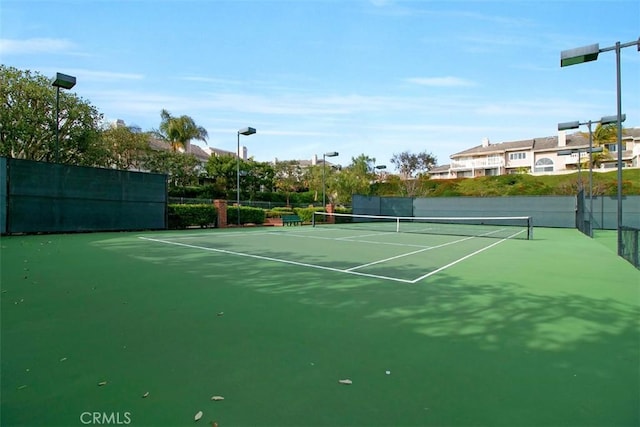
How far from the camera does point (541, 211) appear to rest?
25375mm

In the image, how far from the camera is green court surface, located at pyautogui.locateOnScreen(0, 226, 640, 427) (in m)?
2.21

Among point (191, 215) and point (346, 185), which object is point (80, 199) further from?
point (346, 185)

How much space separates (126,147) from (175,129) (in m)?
9.26

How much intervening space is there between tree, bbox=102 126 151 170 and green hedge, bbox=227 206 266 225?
14.1 meters

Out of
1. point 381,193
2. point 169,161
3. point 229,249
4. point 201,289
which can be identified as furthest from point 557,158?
point 201,289

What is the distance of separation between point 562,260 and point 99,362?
30.8 ft

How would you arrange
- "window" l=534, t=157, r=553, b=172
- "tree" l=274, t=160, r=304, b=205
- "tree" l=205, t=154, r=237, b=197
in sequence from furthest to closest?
"window" l=534, t=157, r=553, b=172 → "tree" l=274, t=160, r=304, b=205 → "tree" l=205, t=154, r=237, b=197

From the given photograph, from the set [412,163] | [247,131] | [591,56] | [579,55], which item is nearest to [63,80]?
[247,131]

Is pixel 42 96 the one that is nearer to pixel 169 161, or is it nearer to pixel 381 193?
pixel 169 161

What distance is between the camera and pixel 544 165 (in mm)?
54188

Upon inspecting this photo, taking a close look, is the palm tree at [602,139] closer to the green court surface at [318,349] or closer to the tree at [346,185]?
the tree at [346,185]

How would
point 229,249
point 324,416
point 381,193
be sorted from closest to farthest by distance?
point 324,416 → point 229,249 → point 381,193

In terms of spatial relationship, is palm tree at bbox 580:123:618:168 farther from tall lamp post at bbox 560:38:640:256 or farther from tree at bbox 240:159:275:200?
tall lamp post at bbox 560:38:640:256

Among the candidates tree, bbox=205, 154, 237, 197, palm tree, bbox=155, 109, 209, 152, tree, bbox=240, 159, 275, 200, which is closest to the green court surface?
tree, bbox=205, 154, 237, 197
